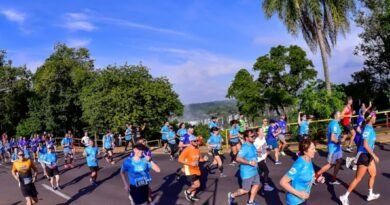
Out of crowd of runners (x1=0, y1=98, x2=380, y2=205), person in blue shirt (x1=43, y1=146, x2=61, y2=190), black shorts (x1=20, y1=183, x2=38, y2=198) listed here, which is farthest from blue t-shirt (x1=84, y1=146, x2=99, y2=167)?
black shorts (x1=20, y1=183, x2=38, y2=198)

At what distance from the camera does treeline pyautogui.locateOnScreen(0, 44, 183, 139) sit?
34.5 meters

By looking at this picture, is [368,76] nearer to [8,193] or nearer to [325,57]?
[325,57]

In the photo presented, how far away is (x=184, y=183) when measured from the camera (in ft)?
46.6

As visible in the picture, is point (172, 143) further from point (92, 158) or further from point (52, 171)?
point (52, 171)

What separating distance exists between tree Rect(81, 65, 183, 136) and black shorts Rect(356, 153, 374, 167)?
A: 2556 cm

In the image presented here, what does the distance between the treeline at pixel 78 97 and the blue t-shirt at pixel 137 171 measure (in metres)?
25.4

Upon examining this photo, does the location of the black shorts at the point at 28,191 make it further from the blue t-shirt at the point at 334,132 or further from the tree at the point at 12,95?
the tree at the point at 12,95

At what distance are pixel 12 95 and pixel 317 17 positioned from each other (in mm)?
35226

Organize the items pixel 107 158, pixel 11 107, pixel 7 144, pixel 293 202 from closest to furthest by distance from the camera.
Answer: pixel 293 202 < pixel 107 158 < pixel 7 144 < pixel 11 107

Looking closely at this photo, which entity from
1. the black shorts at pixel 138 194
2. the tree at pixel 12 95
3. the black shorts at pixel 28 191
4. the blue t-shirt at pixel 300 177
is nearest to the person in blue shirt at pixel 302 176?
the blue t-shirt at pixel 300 177

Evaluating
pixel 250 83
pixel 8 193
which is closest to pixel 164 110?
pixel 250 83

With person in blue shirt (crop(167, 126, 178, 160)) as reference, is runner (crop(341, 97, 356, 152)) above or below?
above

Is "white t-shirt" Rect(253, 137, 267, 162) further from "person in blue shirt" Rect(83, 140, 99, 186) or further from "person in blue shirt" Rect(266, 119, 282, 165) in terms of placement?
"person in blue shirt" Rect(83, 140, 99, 186)

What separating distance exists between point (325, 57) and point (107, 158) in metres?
11.3
